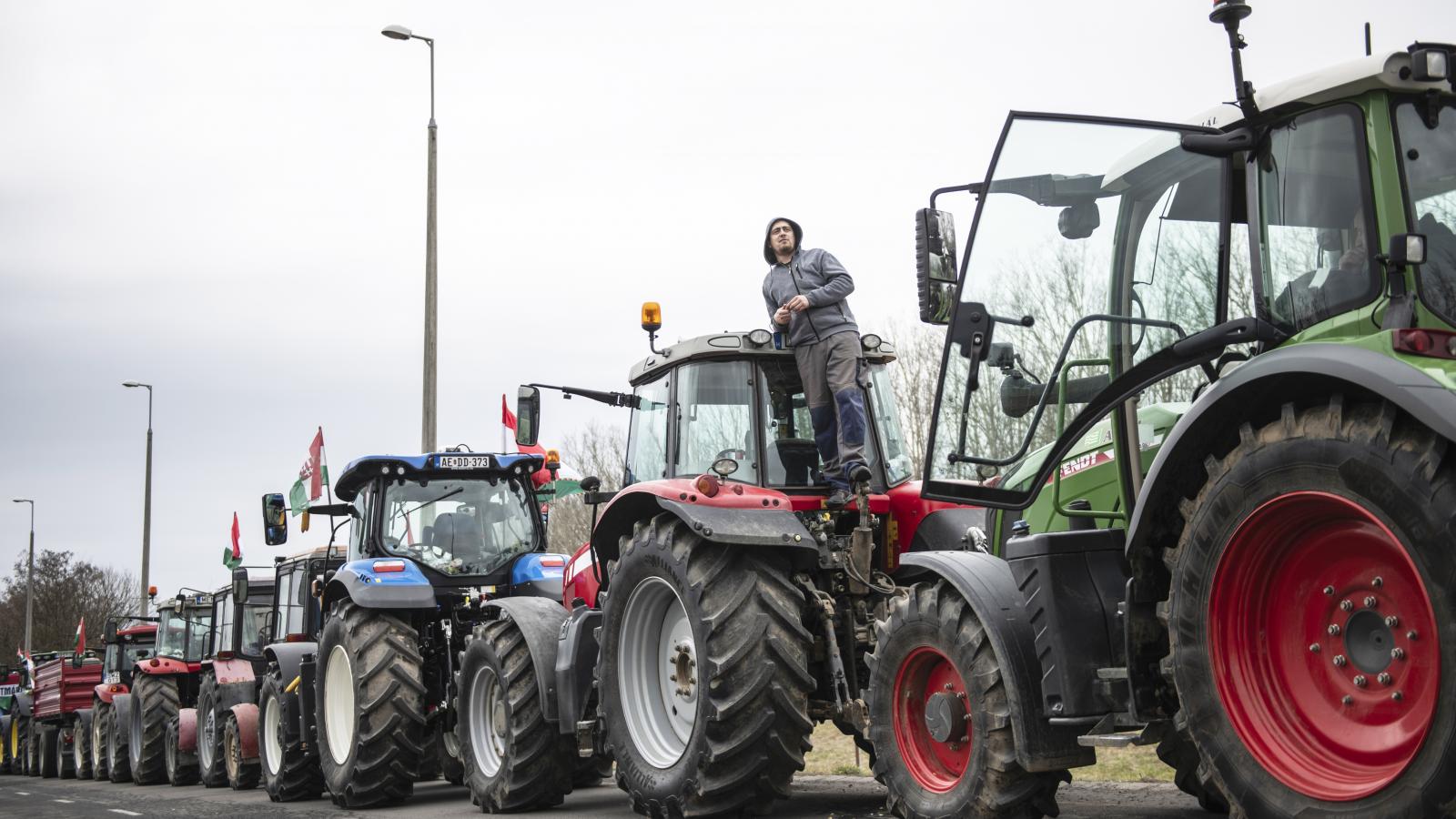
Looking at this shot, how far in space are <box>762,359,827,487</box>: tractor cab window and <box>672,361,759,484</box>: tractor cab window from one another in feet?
→ 0.32

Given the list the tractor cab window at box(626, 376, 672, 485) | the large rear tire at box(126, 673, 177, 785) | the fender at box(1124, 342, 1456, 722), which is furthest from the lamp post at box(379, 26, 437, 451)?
the fender at box(1124, 342, 1456, 722)

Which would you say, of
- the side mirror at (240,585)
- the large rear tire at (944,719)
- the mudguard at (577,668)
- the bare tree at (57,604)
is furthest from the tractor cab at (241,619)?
the bare tree at (57,604)

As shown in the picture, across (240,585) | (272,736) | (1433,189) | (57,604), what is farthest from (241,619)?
(57,604)

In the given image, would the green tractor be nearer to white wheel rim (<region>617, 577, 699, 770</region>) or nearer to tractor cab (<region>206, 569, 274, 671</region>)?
white wheel rim (<region>617, 577, 699, 770</region>)

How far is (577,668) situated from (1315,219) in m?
5.69

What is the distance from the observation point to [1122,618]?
16.4ft

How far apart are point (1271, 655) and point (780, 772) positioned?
349 cm

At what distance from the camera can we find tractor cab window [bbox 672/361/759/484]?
8.62m

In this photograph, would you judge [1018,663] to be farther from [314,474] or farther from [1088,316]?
[314,474]

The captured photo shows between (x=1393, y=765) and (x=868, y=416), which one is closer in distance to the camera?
(x=1393, y=765)

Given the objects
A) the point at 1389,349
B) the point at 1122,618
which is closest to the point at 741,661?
the point at 1122,618

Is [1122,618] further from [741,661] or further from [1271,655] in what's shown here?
[741,661]

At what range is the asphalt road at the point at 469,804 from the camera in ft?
25.9

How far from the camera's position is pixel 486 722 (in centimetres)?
1009
